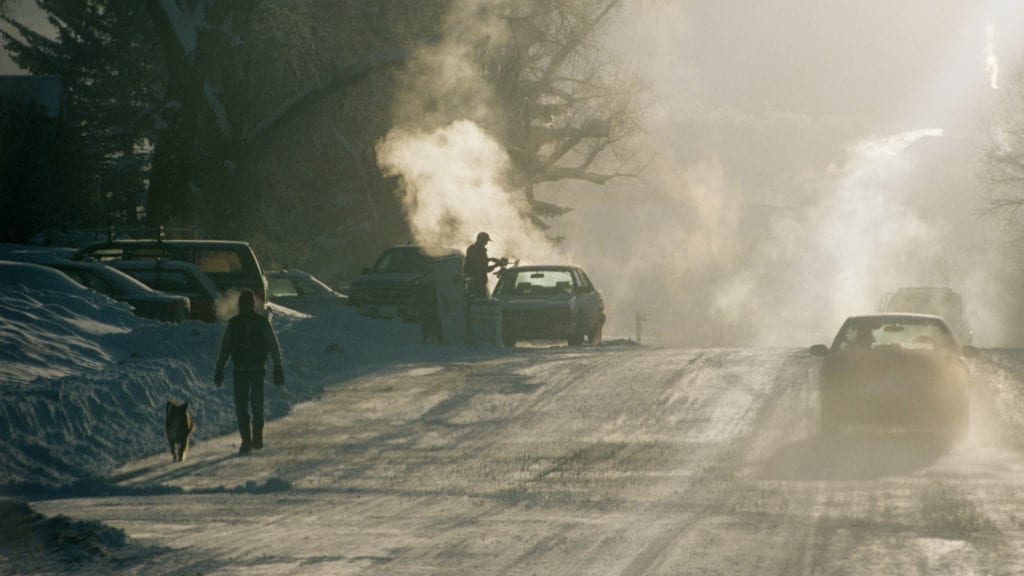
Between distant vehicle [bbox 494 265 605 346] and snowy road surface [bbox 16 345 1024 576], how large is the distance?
8.51 meters

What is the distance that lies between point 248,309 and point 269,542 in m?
6.13

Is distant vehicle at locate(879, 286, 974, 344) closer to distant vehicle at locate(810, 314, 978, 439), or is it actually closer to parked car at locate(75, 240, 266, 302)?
parked car at locate(75, 240, 266, 302)

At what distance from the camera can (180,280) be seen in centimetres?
2447

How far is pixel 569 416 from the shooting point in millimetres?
18125

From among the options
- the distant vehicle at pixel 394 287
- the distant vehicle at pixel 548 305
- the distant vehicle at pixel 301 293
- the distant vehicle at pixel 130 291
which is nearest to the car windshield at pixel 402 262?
the distant vehicle at pixel 394 287

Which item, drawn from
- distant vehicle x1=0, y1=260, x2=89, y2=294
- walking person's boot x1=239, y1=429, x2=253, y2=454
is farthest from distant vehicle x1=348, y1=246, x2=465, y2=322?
walking person's boot x1=239, y1=429, x2=253, y2=454

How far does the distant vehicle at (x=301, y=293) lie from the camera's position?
116 ft

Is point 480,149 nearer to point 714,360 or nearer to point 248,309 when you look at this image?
point 714,360

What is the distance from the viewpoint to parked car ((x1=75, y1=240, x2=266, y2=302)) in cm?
2452

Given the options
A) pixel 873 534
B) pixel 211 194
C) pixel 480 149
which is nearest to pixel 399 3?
pixel 211 194

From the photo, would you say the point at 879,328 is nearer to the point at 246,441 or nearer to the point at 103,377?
the point at 246,441

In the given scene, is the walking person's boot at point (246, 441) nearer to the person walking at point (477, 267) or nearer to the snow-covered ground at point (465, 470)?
the snow-covered ground at point (465, 470)

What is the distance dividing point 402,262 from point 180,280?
35.4 feet

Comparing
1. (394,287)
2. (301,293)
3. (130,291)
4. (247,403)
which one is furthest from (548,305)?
(247,403)
